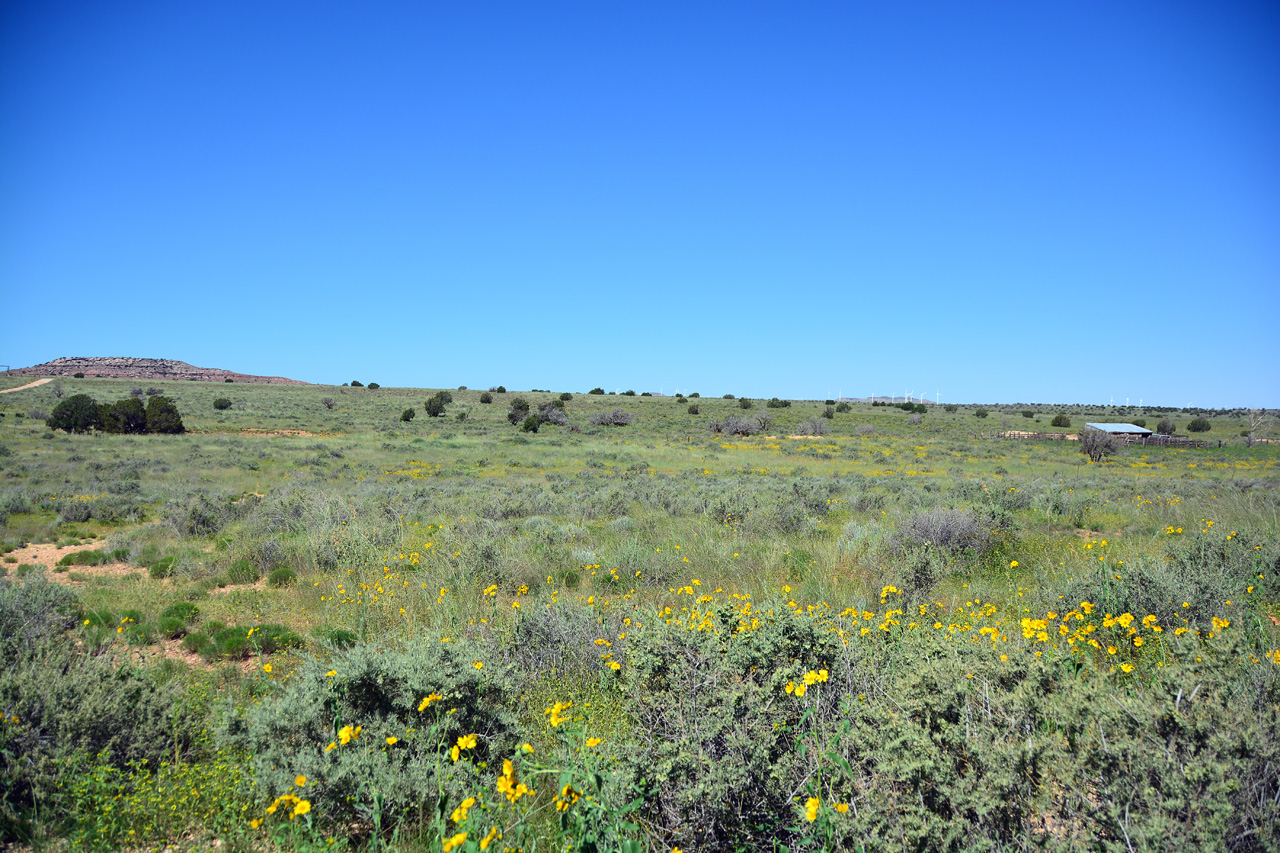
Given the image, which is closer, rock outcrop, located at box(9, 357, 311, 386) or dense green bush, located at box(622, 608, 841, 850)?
dense green bush, located at box(622, 608, 841, 850)

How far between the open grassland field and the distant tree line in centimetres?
2404

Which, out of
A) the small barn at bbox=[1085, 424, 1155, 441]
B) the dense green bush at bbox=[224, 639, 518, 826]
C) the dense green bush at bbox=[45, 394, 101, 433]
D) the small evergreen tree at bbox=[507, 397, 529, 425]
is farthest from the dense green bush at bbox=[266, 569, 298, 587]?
the small barn at bbox=[1085, 424, 1155, 441]

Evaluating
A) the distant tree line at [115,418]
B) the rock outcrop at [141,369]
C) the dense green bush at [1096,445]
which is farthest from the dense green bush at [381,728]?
the rock outcrop at [141,369]

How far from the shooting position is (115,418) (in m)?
29.7

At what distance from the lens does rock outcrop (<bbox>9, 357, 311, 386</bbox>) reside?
88.6 m

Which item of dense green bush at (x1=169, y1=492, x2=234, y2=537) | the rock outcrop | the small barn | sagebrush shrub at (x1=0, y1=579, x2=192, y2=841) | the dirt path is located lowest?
dense green bush at (x1=169, y1=492, x2=234, y2=537)

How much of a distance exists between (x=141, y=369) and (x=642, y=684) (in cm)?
12106

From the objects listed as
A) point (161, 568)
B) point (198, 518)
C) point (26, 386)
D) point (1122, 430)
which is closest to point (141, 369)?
point (26, 386)

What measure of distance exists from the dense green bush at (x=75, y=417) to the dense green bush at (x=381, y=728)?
36.0m

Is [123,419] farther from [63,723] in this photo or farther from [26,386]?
[26,386]

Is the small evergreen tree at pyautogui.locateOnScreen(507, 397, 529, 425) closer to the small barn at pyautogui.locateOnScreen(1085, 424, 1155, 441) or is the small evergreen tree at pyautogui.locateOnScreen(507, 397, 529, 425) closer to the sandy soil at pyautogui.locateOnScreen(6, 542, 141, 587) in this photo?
the sandy soil at pyautogui.locateOnScreen(6, 542, 141, 587)

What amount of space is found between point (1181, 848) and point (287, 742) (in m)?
3.94

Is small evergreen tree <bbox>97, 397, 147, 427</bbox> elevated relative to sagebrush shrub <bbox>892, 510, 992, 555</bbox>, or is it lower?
elevated

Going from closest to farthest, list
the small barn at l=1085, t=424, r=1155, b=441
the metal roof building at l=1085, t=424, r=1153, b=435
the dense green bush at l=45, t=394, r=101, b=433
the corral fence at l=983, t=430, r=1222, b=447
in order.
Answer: the dense green bush at l=45, t=394, r=101, b=433
the corral fence at l=983, t=430, r=1222, b=447
the small barn at l=1085, t=424, r=1155, b=441
the metal roof building at l=1085, t=424, r=1153, b=435
